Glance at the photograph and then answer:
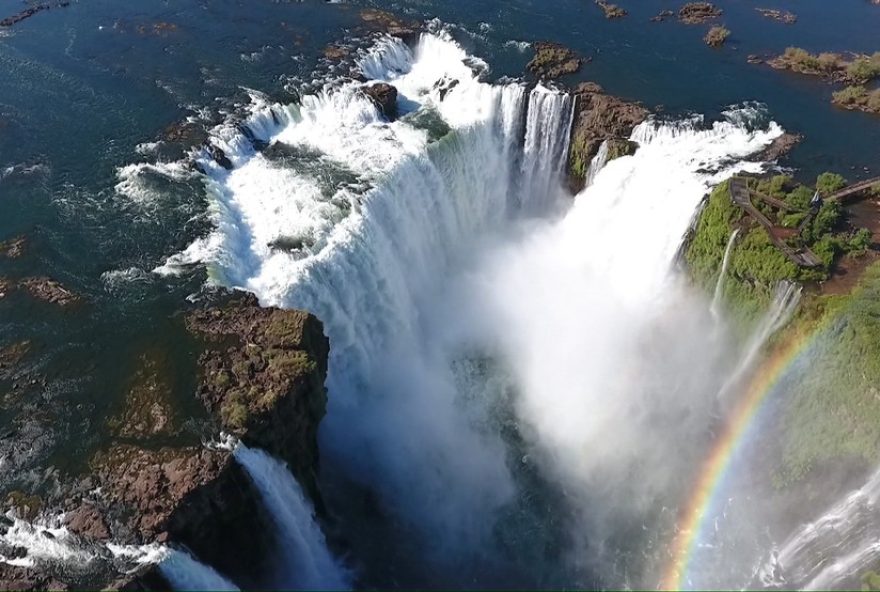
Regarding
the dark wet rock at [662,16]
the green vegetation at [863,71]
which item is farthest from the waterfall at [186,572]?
the dark wet rock at [662,16]

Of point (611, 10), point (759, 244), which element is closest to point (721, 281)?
point (759, 244)

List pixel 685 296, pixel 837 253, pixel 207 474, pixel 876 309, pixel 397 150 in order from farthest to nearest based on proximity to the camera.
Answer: pixel 397 150 < pixel 685 296 < pixel 837 253 < pixel 876 309 < pixel 207 474

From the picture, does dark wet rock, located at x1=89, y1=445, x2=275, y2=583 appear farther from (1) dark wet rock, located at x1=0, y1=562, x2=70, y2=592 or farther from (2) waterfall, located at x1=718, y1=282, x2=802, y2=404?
(2) waterfall, located at x1=718, y1=282, x2=802, y2=404

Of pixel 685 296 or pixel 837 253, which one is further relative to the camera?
pixel 685 296

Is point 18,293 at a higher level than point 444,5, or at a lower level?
lower

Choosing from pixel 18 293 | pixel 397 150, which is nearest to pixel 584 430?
pixel 397 150

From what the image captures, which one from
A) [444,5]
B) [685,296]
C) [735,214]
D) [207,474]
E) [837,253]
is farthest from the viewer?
[444,5]

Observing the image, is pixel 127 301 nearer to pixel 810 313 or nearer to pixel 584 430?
pixel 584 430

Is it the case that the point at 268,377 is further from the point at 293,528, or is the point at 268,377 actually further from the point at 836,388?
the point at 836,388
